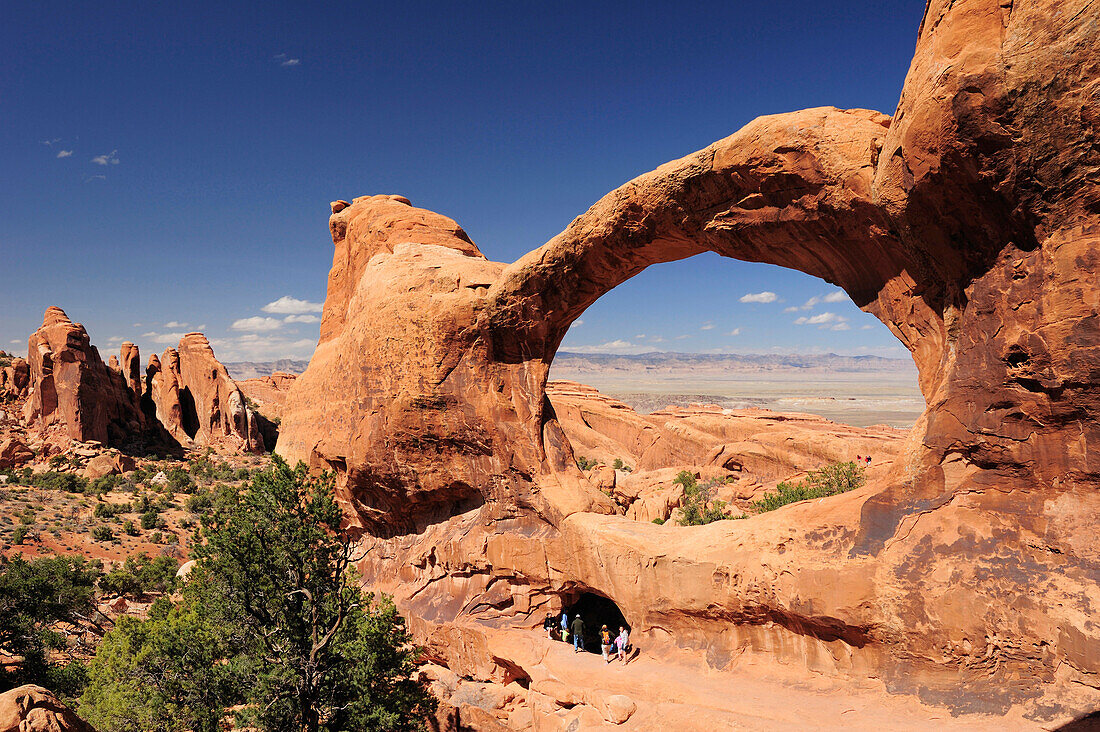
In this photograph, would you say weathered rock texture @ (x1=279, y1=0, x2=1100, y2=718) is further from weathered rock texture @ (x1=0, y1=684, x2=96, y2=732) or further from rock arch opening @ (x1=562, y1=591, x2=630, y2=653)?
weathered rock texture @ (x1=0, y1=684, x2=96, y2=732)

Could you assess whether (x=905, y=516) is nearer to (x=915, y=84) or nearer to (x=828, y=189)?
(x=828, y=189)

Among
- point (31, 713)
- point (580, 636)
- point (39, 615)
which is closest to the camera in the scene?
point (31, 713)

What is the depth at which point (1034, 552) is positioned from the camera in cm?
691

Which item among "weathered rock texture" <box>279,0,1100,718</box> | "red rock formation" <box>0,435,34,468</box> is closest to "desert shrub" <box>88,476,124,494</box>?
"red rock formation" <box>0,435,34,468</box>

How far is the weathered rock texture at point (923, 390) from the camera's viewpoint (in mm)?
6422

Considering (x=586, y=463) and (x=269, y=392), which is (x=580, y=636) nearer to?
(x=586, y=463)

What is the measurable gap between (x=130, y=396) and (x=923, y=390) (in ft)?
211

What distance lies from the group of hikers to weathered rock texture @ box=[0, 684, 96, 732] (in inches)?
339

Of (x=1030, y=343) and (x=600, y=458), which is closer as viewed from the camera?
(x=1030, y=343)

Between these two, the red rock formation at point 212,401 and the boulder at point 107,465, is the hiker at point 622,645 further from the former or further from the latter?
the red rock formation at point 212,401

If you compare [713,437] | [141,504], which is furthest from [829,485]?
[141,504]

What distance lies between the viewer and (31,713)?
23.3 ft

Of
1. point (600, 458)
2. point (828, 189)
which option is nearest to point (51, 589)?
point (828, 189)

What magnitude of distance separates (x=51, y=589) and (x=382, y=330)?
1802 centimetres
